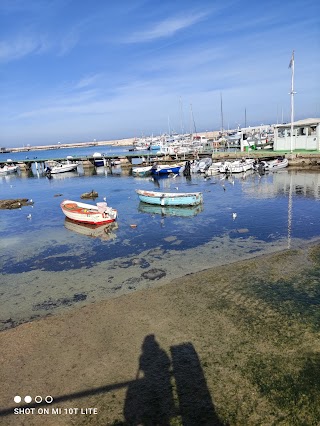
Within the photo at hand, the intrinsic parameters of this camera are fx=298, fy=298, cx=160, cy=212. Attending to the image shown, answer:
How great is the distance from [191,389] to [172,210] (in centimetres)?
2157

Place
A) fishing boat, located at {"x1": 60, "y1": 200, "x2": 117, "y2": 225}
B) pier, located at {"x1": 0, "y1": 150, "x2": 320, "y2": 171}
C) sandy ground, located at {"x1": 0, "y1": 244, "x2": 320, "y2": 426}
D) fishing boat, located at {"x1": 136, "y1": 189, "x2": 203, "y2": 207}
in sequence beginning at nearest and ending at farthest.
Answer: sandy ground, located at {"x1": 0, "y1": 244, "x2": 320, "y2": 426}, fishing boat, located at {"x1": 60, "y1": 200, "x2": 117, "y2": 225}, fishing boat, located at {"x1": 136, "y1": 189, "x2": 203, "y2": 207}, pier, located at {"x1": 0, "y1": 150, "x2": 320, "y2": 171}

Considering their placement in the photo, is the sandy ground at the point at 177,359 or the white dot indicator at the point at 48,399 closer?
the sandy ground at the point at 177,359

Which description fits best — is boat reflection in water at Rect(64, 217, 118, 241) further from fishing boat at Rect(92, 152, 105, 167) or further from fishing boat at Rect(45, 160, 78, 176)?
fishing boat at Rect(92, 152, 105, 167)

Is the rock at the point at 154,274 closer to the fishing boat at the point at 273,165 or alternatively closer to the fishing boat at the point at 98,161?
the fishing boat at the point at 273,165

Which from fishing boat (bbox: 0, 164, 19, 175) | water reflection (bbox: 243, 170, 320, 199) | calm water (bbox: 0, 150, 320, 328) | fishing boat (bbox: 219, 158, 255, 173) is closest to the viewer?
calm water (bbox: 0, 150, 320, 328)

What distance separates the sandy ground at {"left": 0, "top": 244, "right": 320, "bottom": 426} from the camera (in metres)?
6.85

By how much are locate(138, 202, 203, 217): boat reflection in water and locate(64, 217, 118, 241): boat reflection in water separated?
4.94 m

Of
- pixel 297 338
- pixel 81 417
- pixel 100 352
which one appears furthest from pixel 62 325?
pixel 297 338

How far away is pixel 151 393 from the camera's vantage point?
7.34m

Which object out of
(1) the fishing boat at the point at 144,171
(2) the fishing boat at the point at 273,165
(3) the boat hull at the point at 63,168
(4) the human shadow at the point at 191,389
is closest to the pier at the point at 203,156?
(2) the fishing boat at the point at 273,165

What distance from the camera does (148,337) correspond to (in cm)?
954

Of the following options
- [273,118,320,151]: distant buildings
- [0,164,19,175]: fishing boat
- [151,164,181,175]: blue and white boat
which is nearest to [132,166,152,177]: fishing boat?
[151,164,181,175]: blue and white boat

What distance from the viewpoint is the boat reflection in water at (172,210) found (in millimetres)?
26938

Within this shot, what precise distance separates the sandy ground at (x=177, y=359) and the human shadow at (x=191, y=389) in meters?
0.02
